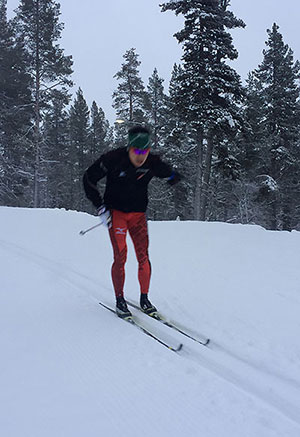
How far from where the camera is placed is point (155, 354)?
2.56m

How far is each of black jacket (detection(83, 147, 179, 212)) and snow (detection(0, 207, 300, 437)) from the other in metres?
1.21

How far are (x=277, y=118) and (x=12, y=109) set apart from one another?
17.6 meters

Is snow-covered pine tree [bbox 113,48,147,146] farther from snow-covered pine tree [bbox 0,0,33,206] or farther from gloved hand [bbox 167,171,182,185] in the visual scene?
gloved hand [bbox 167,171,182,185]

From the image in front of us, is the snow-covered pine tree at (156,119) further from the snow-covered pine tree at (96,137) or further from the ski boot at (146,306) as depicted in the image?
the ski boot at (146,306)

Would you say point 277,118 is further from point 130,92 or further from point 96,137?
point 96,137

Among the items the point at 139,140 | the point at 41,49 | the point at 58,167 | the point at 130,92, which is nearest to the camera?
the point at 139,140

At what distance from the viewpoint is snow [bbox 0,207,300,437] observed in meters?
1.82

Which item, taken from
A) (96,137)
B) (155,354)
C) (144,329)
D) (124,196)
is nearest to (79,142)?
(96,137)

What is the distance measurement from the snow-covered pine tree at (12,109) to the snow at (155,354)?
60.7ft

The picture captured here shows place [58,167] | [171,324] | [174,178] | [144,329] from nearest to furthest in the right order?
[144,329], [171,324], [174,178], [58,167]

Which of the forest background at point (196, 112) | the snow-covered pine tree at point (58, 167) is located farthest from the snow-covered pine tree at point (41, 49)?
the snow-covered pine tree at point (58, 167)

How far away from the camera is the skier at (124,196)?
3436mm

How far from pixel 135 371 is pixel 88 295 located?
195cm

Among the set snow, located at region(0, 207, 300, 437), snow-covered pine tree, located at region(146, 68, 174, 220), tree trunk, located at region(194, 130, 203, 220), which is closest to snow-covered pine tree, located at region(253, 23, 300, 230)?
tree trunk, located at region(194, 130, 203, 220)
